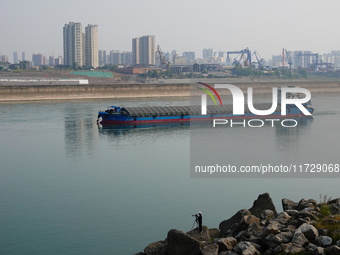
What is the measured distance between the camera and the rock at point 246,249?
625 cm

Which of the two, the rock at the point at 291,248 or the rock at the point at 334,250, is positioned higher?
the rock at the point at 334,250

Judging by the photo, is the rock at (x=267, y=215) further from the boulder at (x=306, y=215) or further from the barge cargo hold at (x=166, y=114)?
the barge cargo hold at (x=166, y=114)

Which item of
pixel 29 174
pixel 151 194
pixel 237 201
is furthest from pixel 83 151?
pixel 237 201

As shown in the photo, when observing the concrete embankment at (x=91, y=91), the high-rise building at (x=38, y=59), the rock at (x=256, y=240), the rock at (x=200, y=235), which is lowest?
the rock at (x=200, y=235)

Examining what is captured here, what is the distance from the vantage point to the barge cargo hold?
86.8 ft

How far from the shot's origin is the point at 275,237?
6.46 m

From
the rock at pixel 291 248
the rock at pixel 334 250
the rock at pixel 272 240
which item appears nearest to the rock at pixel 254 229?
the rock at pixel 272 240

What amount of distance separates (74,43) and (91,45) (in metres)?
3.47

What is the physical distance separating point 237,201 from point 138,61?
128025 millimetres

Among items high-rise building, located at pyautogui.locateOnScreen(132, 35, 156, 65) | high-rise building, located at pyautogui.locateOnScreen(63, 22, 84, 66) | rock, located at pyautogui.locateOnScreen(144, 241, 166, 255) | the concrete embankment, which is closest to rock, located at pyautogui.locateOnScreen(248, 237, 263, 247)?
rock, located at pyautogui.locateOnScreen(144, 241, 166, 255)

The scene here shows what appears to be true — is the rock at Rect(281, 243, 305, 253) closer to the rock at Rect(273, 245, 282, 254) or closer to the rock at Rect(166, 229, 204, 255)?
the rock at Rect(273, 245, 282, 254)

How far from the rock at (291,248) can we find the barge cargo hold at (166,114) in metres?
19.9

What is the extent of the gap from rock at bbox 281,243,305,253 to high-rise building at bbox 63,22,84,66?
114 m

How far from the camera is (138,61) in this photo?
138 meters
